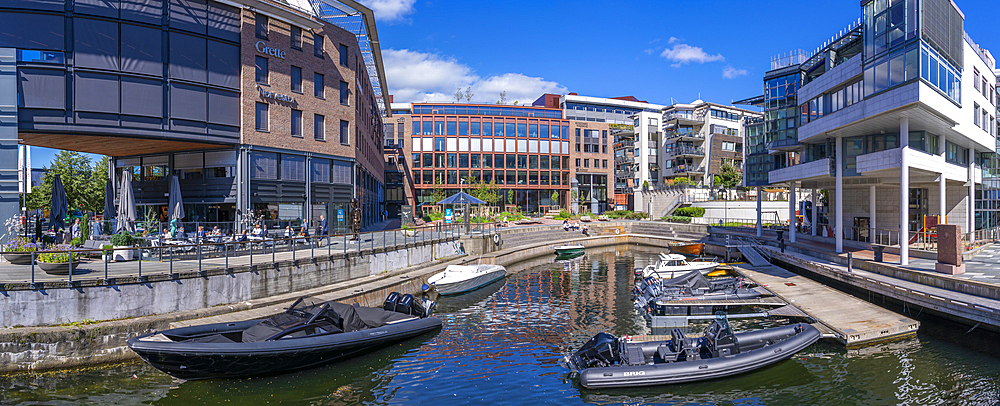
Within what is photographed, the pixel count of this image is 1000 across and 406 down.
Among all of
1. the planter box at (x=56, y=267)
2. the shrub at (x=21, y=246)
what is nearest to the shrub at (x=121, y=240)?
the shrub at (x=21, y=246)

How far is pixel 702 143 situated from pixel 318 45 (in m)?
57.8

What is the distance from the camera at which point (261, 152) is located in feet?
92.8

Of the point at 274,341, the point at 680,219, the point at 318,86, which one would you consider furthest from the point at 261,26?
the point at 680,219

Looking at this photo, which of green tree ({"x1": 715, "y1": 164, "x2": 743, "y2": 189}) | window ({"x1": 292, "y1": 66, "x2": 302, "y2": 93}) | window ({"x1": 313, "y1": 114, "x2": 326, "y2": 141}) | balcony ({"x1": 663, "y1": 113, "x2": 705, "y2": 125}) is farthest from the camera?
balcony ({"x1": 663, "y1": 113, "x2": 705, "y2": 125})

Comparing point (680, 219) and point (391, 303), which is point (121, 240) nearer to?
point (391, 303)

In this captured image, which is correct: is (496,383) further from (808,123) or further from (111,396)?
(808,123)

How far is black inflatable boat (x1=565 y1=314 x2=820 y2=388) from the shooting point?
494 inches

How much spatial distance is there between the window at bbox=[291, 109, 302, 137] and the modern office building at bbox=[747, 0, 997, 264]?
3022cm

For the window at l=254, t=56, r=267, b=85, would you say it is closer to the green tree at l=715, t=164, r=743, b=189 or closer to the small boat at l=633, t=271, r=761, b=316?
the small boat at l=633, t=271, r=761, b=316

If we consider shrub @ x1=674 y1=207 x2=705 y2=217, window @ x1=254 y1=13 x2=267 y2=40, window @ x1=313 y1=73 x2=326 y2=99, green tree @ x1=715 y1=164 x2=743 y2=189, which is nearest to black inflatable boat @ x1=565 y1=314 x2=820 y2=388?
window @ x1=313 y1=73 x2=326 y2=99

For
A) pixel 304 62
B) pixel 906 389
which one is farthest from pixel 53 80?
pixel 906 389

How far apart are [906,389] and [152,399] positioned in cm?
1844

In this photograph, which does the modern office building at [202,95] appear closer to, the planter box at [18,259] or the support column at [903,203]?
the planter box at [18,259]

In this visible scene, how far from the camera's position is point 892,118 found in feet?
76.8
